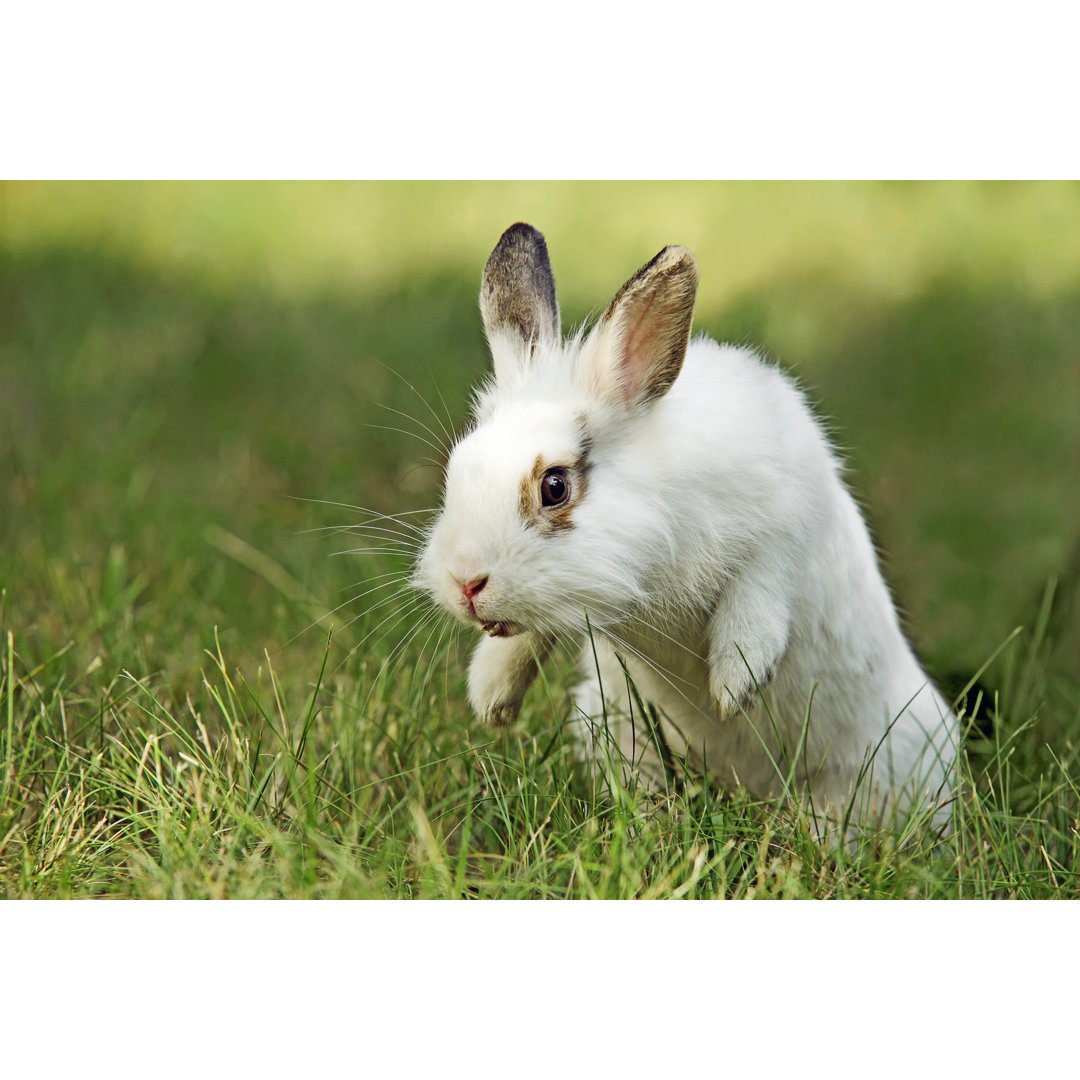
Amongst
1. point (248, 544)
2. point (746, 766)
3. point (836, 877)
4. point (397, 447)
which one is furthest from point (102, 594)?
point (836, 877)

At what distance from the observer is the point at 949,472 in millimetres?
5680

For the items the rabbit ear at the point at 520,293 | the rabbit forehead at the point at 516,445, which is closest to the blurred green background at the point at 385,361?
the rabbit ear at the point at 520,293

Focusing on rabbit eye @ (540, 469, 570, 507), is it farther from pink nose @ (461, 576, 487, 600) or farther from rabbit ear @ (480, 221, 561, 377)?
rabbit ear @ (480, 221, 561, 377)

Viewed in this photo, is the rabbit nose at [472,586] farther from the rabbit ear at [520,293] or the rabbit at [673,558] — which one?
the rabbit ear at [520,293]

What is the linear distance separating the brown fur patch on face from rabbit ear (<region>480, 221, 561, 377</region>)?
0.50 meters

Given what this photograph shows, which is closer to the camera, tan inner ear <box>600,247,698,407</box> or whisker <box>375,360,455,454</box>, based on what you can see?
tan inner ear <box>600,247,698,407</box>

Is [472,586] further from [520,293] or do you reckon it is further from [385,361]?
[385,361]

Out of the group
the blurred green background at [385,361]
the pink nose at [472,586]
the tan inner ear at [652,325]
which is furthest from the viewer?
the blurred green background at [385,361]

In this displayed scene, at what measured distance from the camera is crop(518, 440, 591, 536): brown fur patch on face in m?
3.21

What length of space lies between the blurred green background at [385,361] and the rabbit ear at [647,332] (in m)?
1.34

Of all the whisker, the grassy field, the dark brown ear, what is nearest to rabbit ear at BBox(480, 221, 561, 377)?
the dark brown ear

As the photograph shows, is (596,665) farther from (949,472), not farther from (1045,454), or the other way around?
(1045,454)

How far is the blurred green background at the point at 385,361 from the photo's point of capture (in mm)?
5062

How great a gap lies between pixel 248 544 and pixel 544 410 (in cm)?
223
